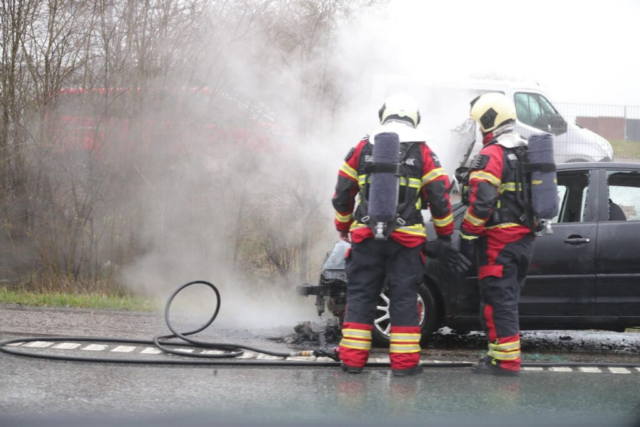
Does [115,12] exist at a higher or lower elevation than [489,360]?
higher

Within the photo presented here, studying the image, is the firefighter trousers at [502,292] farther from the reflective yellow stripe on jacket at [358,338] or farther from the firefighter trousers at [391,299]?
the reflective yellow stripe on jacket at [358,338]

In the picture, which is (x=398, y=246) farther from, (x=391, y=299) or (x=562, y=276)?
(x=562, y=276)

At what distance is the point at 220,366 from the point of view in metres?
5.54

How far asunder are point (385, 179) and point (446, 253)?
694mm

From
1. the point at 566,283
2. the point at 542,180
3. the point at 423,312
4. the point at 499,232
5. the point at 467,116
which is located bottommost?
the point at 423,312

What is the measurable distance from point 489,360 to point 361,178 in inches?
57.7

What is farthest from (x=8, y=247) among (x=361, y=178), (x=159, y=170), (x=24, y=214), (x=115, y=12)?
(x=361, y=178)

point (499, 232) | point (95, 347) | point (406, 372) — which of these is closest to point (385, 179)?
point (499, 232)

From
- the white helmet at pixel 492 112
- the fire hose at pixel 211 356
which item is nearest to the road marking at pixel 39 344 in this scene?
the fire hose at pixel 211 356

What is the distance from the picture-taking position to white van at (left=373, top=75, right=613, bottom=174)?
10.7m

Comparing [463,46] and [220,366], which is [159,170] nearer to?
[220,366]

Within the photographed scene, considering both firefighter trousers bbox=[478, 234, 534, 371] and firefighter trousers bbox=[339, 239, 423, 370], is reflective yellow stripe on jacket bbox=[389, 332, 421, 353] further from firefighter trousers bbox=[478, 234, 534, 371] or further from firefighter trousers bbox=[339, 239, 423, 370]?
firefighter trousers bbox=[478, 234, 534, 371]

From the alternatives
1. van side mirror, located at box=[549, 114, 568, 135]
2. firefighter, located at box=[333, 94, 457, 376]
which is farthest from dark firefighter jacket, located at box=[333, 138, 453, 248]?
van side mirror, located at box=[549, 114, 568, 135]

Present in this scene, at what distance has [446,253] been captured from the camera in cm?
534
